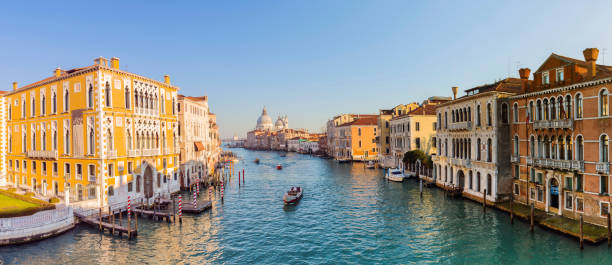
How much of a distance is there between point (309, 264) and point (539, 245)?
40.7ft

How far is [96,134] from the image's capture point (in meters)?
24.7

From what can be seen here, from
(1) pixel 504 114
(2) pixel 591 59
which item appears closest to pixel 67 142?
(1) pixel 504 114

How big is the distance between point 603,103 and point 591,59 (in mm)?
3022

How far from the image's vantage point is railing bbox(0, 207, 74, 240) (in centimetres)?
1948

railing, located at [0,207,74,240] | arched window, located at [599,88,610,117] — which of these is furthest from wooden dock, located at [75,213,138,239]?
arched window, located at [599,88,610,117]

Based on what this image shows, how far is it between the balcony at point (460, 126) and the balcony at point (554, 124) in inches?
267

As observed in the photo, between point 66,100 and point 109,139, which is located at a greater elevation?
point 66,100

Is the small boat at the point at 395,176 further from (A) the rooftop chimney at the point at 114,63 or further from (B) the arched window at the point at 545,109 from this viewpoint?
(A) the rooftop chimney at the point at 114,63

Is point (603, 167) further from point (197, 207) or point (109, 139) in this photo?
point (109, 139)

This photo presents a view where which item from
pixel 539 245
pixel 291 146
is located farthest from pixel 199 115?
pixel 291 146

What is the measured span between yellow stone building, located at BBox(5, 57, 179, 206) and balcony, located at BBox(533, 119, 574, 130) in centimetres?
2940

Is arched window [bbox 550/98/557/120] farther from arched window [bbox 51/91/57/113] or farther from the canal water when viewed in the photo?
arched window [bbox 51/91/57/113]

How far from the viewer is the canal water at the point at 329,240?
17.6 meters

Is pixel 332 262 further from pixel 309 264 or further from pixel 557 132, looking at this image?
pixel 557 132
